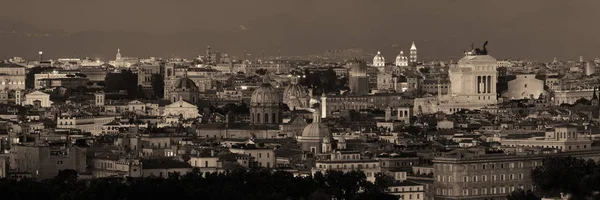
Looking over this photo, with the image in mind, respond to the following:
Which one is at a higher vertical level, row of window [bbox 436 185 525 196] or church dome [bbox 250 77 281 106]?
church dome [bbox 250 77 281 106]

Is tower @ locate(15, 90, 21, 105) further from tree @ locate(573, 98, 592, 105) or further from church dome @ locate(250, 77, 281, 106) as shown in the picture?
church dome @ locate(250, 77, 281, 106)

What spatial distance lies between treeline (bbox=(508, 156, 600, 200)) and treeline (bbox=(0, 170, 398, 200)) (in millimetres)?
4199

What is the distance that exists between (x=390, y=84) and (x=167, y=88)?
17.4 meters

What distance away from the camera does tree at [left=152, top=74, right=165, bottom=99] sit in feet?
453

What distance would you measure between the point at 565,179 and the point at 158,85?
78.8m

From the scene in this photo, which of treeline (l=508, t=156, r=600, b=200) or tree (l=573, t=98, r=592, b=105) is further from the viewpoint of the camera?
tree (l=573, t=98, r=592, b=105)

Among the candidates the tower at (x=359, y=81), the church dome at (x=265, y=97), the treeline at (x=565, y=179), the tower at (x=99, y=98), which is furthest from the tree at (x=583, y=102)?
the treeline at (x=565, y=179)

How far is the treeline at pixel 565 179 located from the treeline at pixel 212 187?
420 cm

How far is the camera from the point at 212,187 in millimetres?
63656

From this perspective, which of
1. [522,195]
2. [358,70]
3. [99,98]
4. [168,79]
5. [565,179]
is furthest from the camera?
[168,79]

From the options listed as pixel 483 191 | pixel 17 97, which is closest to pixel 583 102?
pixel 17 97

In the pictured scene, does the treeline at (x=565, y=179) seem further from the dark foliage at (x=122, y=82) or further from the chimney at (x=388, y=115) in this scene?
the dark foliage at (x=122, y=82)

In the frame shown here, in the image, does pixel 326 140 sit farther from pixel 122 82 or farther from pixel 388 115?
pixel 122 82

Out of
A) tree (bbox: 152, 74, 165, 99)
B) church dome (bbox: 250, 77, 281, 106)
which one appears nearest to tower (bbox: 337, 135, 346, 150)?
church dome (bbox: 250, 77, 281, 106)
